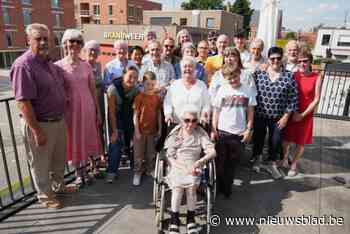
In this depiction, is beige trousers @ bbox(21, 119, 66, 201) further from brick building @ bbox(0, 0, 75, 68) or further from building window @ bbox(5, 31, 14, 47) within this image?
building window @ bbox(5, 31, 14, 47)

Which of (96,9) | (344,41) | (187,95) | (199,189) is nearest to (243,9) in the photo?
(344,41)

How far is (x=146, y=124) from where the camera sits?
127 inches

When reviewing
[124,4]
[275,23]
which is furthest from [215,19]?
[275,23]

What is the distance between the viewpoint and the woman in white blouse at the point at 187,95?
2.81 meters

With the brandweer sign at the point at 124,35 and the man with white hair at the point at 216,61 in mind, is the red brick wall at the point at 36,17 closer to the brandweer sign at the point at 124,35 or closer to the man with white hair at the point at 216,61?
the brandweer sign at the point at 124,35

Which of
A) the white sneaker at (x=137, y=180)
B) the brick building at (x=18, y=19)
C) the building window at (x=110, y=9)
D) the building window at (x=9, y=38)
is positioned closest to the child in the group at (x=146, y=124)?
the white sneaker at (x=137, y=180)

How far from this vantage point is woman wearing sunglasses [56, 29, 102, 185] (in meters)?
2.79

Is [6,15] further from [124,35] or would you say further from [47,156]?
[47,156]

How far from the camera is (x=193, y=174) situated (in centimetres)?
250

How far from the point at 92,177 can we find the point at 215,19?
38.1m

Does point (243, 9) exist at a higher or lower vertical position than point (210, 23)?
higher

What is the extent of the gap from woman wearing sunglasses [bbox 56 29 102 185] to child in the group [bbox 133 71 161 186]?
1.57 ft

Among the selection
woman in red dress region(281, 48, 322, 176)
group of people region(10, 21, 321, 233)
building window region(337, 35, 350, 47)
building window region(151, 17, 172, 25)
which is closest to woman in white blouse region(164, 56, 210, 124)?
group of people region(10, 21, 321, 233)

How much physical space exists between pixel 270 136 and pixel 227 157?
0.92 m
